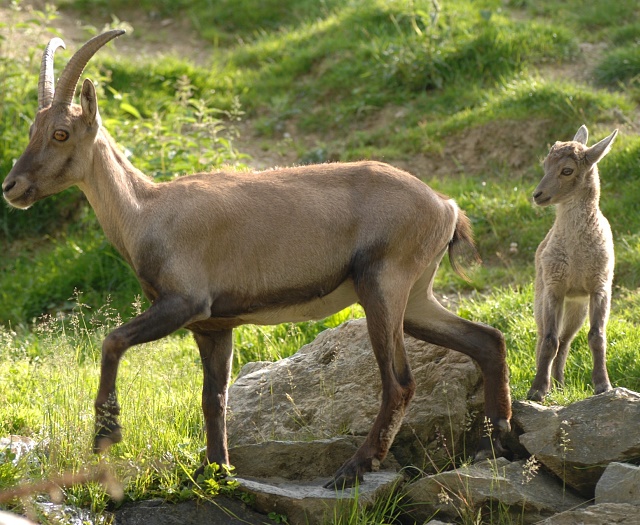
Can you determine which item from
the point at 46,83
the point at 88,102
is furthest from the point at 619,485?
the point at 46,83

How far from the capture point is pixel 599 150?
21.7 ft

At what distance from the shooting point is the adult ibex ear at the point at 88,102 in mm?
5643

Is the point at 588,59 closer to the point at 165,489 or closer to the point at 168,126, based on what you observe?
the point at 168,126

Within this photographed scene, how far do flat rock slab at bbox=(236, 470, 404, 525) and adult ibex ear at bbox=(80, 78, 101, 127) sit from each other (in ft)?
7.18

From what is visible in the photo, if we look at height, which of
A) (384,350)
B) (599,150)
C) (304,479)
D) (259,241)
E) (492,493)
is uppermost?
(599,150)

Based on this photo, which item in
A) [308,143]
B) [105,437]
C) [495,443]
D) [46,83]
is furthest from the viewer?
[308,143]

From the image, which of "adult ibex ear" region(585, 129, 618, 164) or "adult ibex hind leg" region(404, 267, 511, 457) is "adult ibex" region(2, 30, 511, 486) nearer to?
"adult ibex hind leg" region(404, 267, 511, 457)

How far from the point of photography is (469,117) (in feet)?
36.8

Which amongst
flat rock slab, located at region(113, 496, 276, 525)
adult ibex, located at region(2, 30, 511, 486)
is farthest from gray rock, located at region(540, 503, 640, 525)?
flat rock slab, located at region(113, 496, 276, 525)

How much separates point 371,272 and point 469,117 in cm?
577

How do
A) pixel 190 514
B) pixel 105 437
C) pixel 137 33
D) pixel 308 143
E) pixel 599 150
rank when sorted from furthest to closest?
pixel 137 33 → pixel 308 143 → pixel 599 150 → pixel 190 514 → pixel 105 437

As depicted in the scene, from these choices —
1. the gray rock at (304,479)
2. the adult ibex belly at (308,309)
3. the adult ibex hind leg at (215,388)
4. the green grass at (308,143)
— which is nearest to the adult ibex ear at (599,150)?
the green grass at (308,143)

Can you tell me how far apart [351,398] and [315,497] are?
101cm

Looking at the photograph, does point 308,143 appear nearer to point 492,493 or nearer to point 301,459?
point 301,459
